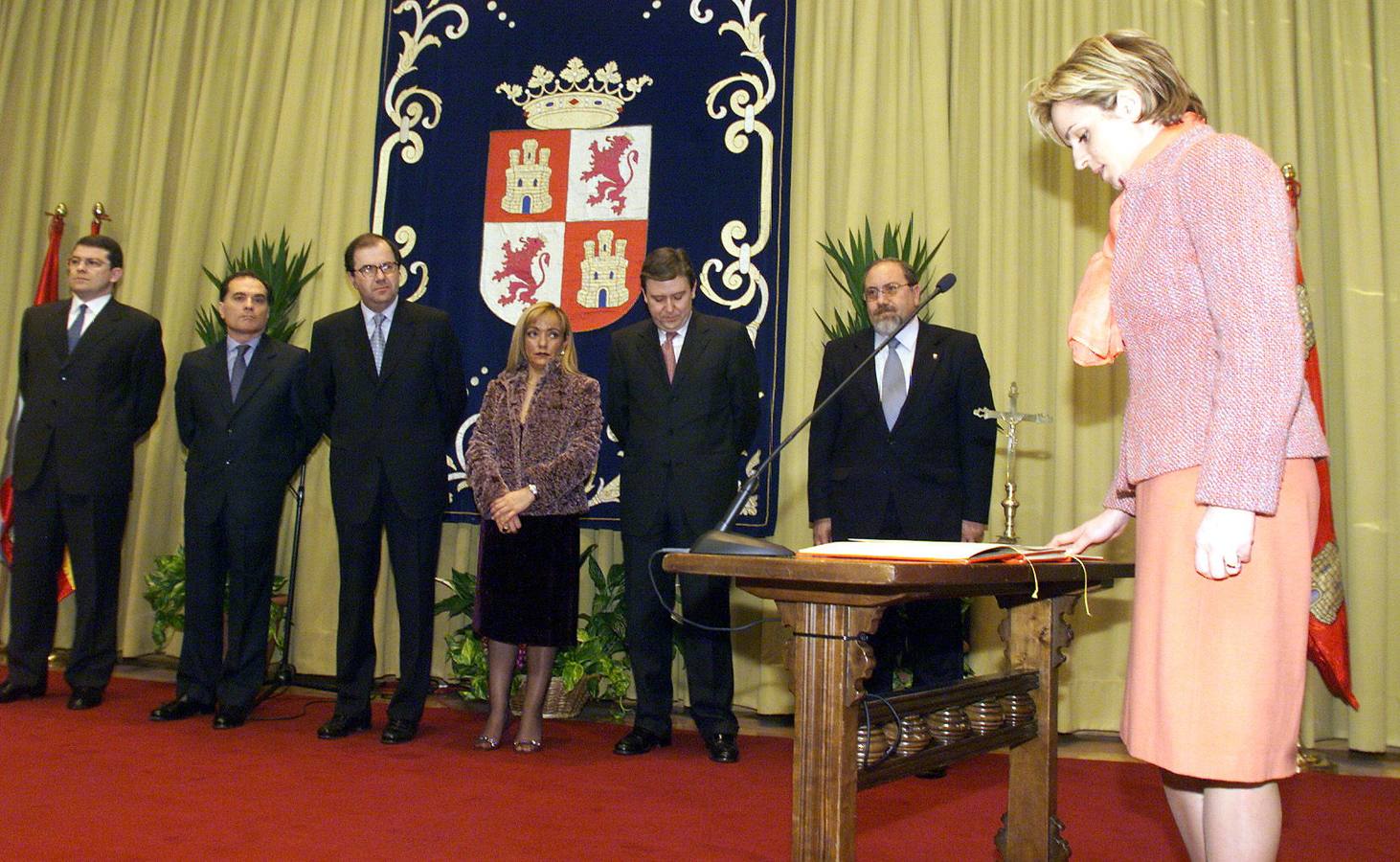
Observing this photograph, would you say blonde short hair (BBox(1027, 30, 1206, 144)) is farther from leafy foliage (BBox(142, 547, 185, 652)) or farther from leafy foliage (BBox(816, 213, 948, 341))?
leafy foliage (BBox(142, 547, 185, 652))

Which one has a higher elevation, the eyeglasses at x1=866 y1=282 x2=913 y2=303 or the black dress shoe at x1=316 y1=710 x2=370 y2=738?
the eyeglasses at x1=866 y1=282 x2=913 y2=303

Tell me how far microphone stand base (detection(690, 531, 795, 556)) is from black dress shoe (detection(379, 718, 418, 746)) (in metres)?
2.39

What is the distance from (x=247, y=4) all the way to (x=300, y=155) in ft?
2.98

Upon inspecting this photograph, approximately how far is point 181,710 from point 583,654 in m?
1.46

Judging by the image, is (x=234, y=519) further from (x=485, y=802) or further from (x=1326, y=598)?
(x=1326, y=598)

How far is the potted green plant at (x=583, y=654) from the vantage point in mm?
4348

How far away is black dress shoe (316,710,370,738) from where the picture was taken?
3758 millimetres

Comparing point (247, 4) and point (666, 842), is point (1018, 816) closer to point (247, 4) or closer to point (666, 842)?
point (666, 842)

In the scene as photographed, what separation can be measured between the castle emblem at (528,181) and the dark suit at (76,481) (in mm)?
1668

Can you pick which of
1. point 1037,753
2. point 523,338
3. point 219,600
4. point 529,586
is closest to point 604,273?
point 523,338

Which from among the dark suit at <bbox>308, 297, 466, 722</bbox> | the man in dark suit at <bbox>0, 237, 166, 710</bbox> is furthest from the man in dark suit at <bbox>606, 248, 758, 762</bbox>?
the man in dark suit at <bbox>0, 237, 166, 710</bbox>

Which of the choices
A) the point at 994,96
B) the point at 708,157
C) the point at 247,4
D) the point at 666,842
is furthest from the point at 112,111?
the point at 666,842

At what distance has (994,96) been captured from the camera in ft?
15.4

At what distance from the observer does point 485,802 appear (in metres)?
2.95
